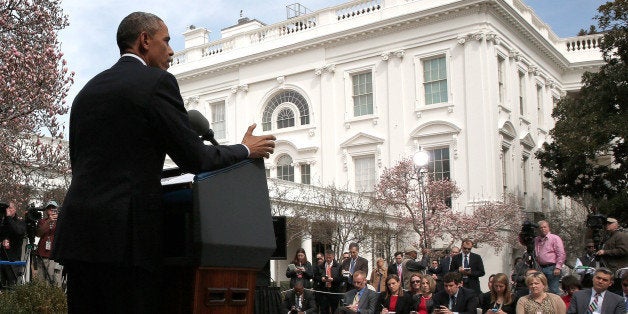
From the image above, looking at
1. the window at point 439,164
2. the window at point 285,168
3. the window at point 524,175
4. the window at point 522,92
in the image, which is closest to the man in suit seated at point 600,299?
the window at point 439,164

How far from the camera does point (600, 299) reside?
34.0ft

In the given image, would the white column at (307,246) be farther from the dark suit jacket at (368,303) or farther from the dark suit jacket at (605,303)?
the dark suit jacket at (605,303)

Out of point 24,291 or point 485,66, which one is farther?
point 485,66

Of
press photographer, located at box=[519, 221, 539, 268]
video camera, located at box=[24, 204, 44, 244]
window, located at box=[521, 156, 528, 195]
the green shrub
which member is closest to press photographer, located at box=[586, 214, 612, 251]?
press photographer, located at box=[519, 221, 539, 268]

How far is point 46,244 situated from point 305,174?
102 ft

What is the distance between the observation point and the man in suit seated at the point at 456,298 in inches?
477

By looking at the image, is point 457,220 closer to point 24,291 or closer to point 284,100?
point 284,100

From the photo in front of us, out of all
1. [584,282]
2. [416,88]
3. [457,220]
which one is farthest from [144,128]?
[416,88]

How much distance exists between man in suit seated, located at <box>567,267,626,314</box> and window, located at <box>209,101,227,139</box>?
38.7m

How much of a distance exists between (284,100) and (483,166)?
1329cm

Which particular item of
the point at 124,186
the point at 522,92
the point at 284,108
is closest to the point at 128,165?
the point at 124,186

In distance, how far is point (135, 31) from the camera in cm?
321

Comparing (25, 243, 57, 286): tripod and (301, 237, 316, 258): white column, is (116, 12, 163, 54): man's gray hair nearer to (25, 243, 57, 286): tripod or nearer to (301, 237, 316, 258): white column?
(25, 243, 57, 286): tripod

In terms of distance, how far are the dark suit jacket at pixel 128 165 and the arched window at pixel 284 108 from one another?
41.5 meters
